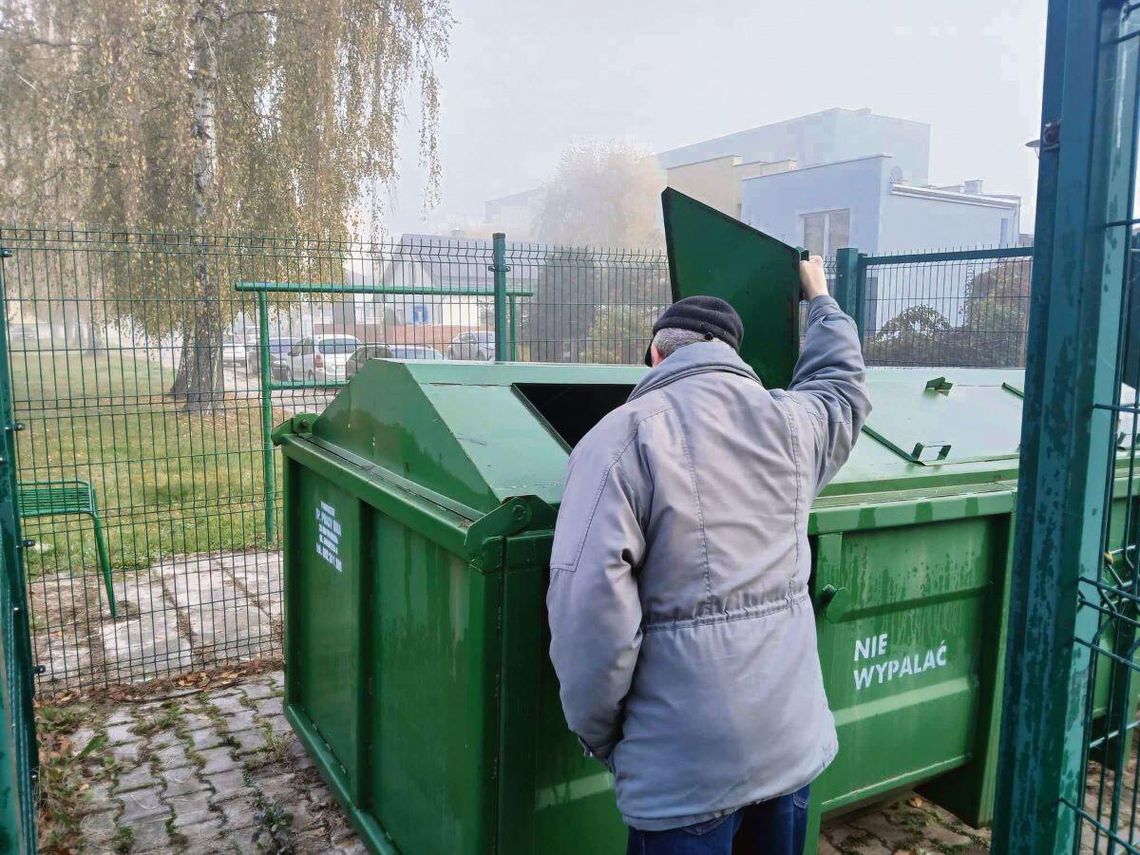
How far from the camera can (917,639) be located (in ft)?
9.50

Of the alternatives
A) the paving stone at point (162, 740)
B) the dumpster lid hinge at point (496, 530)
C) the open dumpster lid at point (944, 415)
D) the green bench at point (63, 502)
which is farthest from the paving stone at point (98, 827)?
the open dumpster lid at point (944, 415)

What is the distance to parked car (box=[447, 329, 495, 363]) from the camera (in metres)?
5.83

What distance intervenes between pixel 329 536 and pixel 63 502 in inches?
93.2

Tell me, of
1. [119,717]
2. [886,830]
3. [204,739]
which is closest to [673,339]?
[886,830]

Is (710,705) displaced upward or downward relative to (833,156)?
downward

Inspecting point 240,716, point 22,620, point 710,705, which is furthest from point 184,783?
point 710,705

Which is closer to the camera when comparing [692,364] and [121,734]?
[692,364]

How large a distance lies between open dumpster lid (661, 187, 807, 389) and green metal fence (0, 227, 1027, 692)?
8.82 feet

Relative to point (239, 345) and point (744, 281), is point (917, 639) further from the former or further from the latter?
point (239, 345)

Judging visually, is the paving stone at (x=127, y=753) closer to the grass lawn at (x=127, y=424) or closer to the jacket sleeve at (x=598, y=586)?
the grass lawn at (x=127, y=424)

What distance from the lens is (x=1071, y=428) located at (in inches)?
65.7

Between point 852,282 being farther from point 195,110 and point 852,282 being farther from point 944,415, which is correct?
point 195,110

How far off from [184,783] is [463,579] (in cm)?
209

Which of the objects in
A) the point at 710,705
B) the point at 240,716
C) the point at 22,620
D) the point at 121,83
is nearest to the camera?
the point at 710,705
